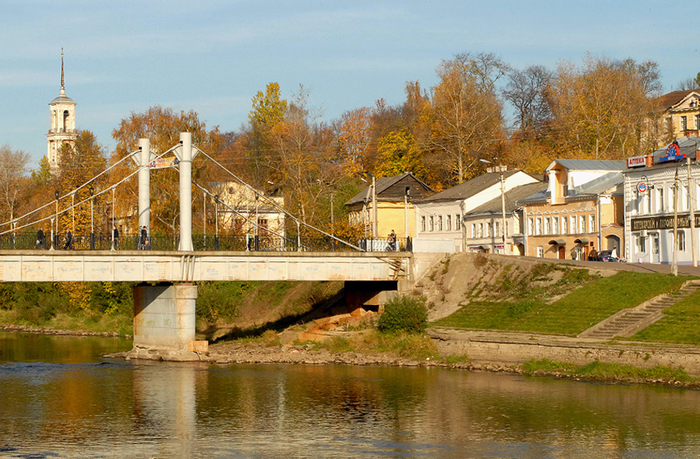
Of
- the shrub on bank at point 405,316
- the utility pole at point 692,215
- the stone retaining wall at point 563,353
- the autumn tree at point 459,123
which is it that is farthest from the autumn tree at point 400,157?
the stone retaining wall at point 563,353

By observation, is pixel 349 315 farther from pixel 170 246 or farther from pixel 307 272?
pixel 170 246

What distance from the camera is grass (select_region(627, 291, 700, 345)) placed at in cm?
4534

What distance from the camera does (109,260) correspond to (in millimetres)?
53438

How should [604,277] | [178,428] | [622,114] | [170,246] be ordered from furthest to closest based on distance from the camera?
[622,114], [170,246], [604,277], [178,428]

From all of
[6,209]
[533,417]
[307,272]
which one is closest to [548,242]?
[307,272]

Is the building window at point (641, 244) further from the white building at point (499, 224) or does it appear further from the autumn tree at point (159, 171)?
the autumn tree at point (159, 171)

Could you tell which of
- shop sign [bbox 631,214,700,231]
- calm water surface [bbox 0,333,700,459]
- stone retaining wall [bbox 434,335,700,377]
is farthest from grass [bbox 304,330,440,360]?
shop sign [bbox 631,214,700,231]

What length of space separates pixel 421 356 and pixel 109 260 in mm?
17726

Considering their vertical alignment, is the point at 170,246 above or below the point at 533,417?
above

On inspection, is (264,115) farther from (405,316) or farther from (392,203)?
(405,316)

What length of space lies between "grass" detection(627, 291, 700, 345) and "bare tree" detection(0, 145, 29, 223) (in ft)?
217

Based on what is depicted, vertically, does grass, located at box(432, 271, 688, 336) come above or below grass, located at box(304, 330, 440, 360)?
above

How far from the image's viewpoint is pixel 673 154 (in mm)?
66562

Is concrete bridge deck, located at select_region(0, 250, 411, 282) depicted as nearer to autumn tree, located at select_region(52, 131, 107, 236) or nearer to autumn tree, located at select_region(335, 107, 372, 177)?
autumn tree, located at select_region(52, 131, 107, 236)
